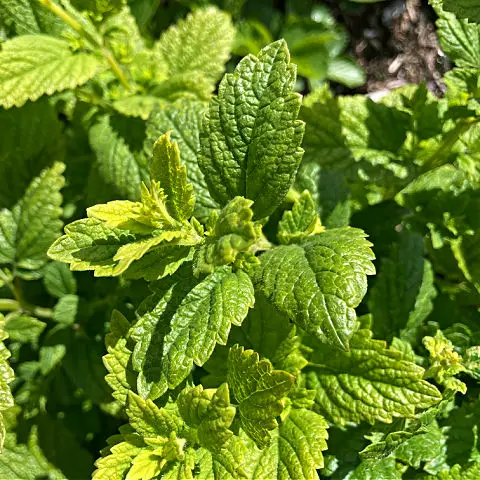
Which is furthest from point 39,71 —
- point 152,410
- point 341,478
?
point 341,478

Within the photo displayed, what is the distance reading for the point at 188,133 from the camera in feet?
5.63

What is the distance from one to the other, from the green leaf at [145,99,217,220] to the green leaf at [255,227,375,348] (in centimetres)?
29

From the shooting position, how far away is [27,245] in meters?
2.04

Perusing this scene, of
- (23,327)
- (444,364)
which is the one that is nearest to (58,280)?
(23,327)

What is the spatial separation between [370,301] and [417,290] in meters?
0.16

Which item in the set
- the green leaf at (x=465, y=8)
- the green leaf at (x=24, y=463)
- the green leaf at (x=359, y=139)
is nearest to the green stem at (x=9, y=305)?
the green leaf at (x=24, y=463)

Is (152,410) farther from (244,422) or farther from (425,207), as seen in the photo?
(425,207)

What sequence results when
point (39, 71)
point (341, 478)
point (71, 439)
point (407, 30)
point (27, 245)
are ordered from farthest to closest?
point (407, 30) → point (71, 439) → point (27, 245) → point (39, 71) → point (341, 478)

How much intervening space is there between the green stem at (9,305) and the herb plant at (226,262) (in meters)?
0.02

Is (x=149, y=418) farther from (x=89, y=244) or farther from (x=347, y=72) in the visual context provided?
(x=347, y=72)

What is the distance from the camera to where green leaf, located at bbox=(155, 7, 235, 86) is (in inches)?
93.5

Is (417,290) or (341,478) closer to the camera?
(341,478)

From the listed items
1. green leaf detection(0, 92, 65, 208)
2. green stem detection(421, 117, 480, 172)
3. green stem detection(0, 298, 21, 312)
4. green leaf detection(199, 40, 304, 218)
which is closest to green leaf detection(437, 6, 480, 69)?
green stem detection(421, 117, 480, 172)

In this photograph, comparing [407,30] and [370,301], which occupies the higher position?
[407,30]
